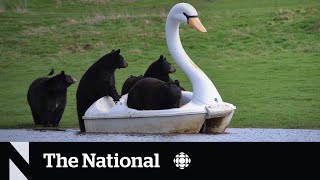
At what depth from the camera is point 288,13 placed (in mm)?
33406

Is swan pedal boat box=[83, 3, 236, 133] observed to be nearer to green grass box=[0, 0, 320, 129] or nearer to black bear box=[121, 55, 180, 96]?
black bear box=[121, 55, 180, 96]

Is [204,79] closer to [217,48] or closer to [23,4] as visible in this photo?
[217,48]

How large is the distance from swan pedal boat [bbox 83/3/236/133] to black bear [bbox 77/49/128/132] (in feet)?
0.75

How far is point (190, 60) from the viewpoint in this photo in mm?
16766

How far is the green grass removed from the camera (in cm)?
2245

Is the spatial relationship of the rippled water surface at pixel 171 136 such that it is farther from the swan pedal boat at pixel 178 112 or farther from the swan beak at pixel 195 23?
the swan beak at pixel 195 23

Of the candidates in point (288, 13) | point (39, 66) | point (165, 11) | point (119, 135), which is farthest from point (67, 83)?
point (165, 11)

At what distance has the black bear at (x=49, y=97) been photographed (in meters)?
18.8

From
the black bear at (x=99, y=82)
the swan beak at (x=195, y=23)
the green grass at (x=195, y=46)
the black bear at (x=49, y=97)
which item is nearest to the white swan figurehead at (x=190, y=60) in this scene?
the swan beak at (x=195, y=23)

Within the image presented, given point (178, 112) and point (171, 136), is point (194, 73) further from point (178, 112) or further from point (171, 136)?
point (171, 136)

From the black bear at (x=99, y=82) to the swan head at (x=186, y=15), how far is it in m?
1.10

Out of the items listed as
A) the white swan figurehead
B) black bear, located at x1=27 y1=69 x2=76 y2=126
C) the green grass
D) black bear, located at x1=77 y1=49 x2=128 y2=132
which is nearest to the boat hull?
the white swan figurehead

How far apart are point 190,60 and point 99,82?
1338mm

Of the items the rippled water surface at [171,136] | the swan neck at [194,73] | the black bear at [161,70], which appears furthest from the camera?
the black bear at [161,70]
